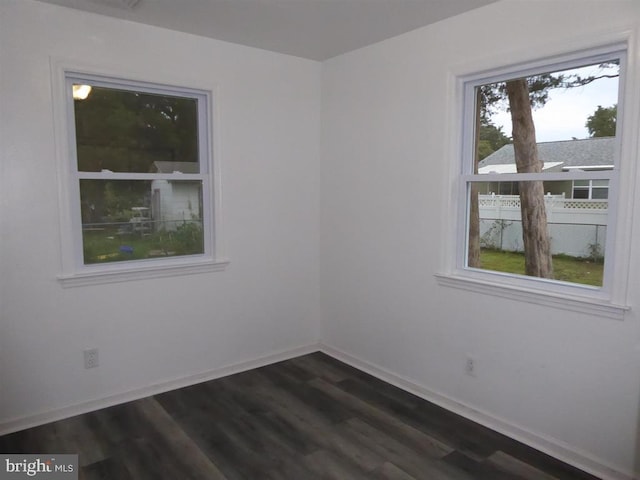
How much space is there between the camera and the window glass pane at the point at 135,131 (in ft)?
9.80

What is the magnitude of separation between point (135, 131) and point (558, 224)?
2813 mm

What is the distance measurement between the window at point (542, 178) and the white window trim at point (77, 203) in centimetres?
179

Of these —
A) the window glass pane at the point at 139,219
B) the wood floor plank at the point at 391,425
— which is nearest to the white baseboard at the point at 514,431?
the wood floor plank at the point at 391,425

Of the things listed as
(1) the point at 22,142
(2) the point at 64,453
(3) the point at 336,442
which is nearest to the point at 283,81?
(1) the point at 22,142

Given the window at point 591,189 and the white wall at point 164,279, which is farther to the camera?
the white wall at point 164,279

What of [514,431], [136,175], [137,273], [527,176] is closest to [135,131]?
[136,175]

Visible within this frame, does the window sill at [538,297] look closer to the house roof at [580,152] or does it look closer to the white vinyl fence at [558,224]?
the white vinyl fence at [558,224]

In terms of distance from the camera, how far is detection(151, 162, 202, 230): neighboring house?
10.9 ft

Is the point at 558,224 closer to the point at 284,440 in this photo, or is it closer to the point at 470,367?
the point at 470,367

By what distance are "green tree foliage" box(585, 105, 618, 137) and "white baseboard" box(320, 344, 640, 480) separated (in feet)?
5.55

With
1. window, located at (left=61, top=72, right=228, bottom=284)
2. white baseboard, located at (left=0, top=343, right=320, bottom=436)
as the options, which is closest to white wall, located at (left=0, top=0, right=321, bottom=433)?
white baseboard, located at (left=0, top=343, right=320, bottom=436)

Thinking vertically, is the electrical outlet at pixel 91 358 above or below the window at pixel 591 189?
below

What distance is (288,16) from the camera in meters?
2.90

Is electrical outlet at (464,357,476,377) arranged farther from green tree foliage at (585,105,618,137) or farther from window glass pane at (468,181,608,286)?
green tree foliage at (585,105,618,137)
